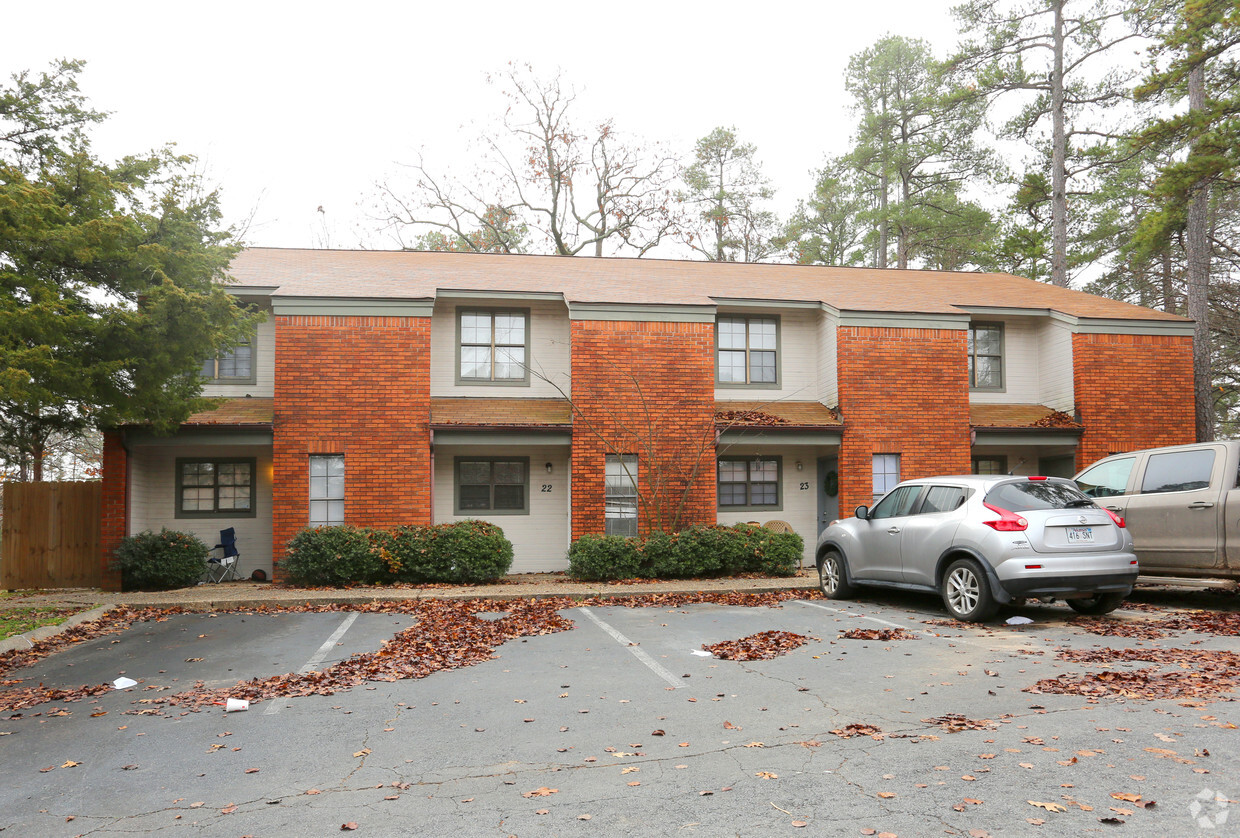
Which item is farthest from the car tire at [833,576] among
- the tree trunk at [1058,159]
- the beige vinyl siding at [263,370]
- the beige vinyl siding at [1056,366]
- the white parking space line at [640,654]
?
the tree trunk at [1058,159]

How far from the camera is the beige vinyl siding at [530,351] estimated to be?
53.1ft

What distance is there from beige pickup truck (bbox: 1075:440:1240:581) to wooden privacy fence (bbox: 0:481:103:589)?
15.8 meters

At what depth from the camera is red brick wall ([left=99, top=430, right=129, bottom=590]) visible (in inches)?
541

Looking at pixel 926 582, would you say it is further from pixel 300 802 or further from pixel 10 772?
pixel 10 772

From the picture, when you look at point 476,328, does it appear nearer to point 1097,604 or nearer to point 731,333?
point 731,333

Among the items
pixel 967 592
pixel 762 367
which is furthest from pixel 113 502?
pixel 967 592

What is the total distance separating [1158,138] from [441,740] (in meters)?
16.0

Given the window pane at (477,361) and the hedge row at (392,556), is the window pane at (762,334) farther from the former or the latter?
the hedge row at (392,556)

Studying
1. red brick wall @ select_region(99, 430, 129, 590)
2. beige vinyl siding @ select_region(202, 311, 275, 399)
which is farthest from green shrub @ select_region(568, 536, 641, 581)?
red brick wall @ select_region(99, 430, 129, 590)

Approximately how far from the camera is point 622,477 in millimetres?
15547

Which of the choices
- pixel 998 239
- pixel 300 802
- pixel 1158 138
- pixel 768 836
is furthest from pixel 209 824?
pixel 998 239

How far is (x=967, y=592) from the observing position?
9.12 meters

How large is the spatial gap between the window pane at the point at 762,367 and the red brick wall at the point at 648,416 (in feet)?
5.68

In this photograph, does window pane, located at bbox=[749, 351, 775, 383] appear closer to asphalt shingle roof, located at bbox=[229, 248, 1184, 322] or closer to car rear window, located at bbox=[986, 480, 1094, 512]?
asphalt shingle roof, located at bbox=[229, 248, 1184, 322]
